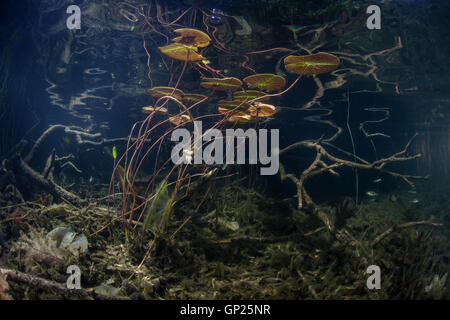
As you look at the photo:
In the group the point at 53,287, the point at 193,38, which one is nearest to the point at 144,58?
the point at 193,38

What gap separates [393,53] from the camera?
944 centimetres

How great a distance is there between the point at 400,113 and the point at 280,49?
1714 centimetres

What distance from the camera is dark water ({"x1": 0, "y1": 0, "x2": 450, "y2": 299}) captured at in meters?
4.81

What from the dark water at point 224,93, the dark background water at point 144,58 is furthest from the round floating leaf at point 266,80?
the dark background water at point 144,58

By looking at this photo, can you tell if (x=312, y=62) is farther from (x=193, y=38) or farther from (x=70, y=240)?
(x=70, y=240)

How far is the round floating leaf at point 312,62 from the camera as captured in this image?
4.40m

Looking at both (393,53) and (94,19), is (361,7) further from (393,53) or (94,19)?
(94,19)

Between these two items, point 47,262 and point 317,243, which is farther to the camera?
point 317,243

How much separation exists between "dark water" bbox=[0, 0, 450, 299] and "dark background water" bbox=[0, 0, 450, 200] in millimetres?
59

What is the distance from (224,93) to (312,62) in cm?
814

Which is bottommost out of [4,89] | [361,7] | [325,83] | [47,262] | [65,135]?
[47,262]

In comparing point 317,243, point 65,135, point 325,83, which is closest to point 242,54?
point 325,83

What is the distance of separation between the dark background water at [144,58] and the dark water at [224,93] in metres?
0.06
